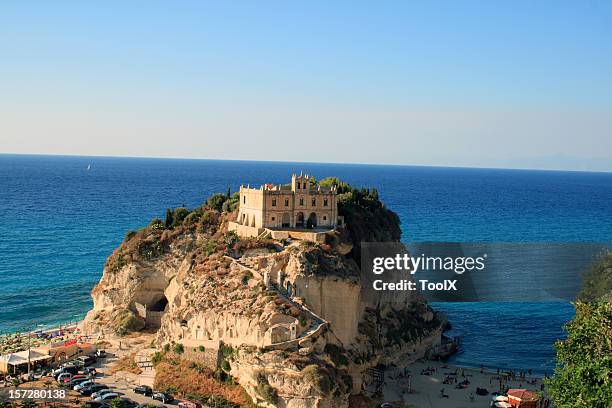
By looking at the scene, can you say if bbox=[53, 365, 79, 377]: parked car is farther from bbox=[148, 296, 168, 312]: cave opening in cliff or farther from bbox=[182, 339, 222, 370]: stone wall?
bbox=[148, 296, 168, 312]: cave opening in cliff

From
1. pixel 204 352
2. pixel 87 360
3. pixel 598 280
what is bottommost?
pixel 87 360

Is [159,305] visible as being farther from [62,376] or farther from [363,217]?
[363,217]

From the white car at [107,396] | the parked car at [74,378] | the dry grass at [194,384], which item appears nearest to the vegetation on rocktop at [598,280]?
the dry grass at [194,384]

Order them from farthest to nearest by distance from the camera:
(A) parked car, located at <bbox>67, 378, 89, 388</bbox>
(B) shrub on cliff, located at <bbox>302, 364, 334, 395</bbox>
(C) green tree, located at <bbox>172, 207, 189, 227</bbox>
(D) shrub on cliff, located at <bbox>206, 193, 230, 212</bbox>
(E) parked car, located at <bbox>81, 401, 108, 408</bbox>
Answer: (D) shrub on cliff, located at <bbox>206, 193, 230, 212</bbox>
(C) green tree, located at <bbox>172, 207, 189, 227</bbox>
(A) parked car, located at <bbox>67, 378, 89, 388</bbox>
(B) shrub on cliff, located at <bbox>302, 364, 334, 395</bbox>
(E) parked car, located at <bbox>81, 401, 108, 408</bbox>

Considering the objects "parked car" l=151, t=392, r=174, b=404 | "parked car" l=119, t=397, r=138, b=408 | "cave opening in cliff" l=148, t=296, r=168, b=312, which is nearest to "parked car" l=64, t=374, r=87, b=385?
"parked car" l=119, t=397, r=138, b=408

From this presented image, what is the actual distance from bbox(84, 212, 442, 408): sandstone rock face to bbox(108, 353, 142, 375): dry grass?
10.2 feet

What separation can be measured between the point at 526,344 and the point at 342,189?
78.0 feet

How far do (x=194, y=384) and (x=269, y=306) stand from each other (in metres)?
7.67

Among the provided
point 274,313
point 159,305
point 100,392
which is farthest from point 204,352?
point 159,305

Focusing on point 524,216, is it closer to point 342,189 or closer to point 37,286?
point 342,189

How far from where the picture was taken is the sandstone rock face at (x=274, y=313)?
1764 inches

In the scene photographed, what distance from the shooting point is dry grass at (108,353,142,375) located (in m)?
Answer: 50.4

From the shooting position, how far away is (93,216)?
430 feet

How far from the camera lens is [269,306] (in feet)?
154
